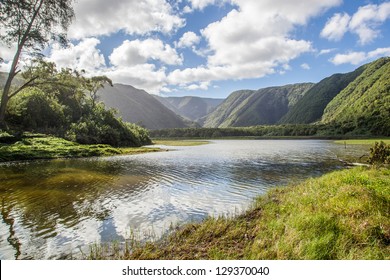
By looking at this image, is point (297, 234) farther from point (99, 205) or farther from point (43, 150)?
point (43, 150)

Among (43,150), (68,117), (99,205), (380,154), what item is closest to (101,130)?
(68,117)

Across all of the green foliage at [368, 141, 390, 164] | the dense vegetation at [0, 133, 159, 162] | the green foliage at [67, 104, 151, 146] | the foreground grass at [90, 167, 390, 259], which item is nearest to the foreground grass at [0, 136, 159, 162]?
the dense vegetation at [0, 133, 159, 162]

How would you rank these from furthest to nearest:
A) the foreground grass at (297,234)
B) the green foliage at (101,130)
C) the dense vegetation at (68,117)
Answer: the green foliage at (101,130) → the dense vegetation at (68,117) → the foreground grass at (297,234)

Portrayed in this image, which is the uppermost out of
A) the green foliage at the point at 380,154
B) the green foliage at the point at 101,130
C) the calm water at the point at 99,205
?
the green foliage at the point at 101,130

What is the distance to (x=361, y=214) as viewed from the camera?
35.9 feet

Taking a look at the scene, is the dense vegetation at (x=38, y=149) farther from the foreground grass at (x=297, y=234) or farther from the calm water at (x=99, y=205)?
the foreground grass at (x=297, y=234)

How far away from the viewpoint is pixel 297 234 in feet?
30.3

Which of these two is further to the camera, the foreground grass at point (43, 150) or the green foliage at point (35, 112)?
the green foliage at point (35, 112)

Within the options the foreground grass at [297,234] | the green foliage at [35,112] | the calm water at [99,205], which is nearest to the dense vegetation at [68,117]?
the green foliage at [35,112]

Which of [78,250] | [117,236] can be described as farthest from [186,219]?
[78,250]

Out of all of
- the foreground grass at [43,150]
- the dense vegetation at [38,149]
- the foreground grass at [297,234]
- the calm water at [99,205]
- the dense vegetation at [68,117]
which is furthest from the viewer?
the dense vegetation at [68,117]

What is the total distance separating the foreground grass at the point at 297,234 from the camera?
27.5 ft

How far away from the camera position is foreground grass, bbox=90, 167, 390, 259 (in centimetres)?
838

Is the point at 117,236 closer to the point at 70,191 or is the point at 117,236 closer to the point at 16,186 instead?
the point at 70,191
